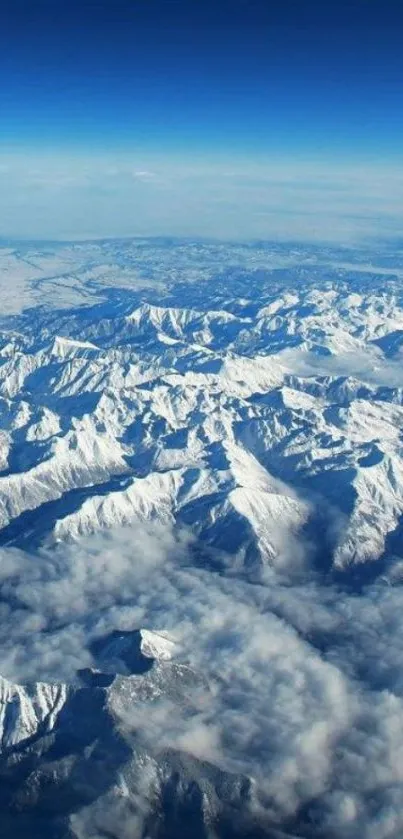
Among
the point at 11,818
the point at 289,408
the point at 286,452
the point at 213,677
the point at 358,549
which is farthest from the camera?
the point at 289,408

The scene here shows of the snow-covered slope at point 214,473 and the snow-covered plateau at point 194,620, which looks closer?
the snow-covered plateau at point 194,620

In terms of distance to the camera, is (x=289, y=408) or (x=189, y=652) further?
(x=289, y=408)

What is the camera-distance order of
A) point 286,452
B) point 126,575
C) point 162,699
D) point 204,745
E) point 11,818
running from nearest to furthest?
1. point 11,818
2. point 204,745
3. point 162,699
4. point 126,575
5. point 286,452

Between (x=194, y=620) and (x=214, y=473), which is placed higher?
(x=214, y=473)

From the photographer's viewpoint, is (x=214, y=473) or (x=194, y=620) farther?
(x=214, y=473)

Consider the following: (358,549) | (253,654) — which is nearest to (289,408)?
(358,549)

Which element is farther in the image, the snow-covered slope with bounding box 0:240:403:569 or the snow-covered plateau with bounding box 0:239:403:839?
the snow-covered slope with bounding box 0:240:403:569

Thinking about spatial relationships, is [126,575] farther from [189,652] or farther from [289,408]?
[289,408]

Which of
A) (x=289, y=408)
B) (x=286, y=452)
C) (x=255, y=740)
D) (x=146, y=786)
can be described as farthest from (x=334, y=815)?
(x=289, y=408)

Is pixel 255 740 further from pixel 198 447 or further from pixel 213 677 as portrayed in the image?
pixel 198 447
